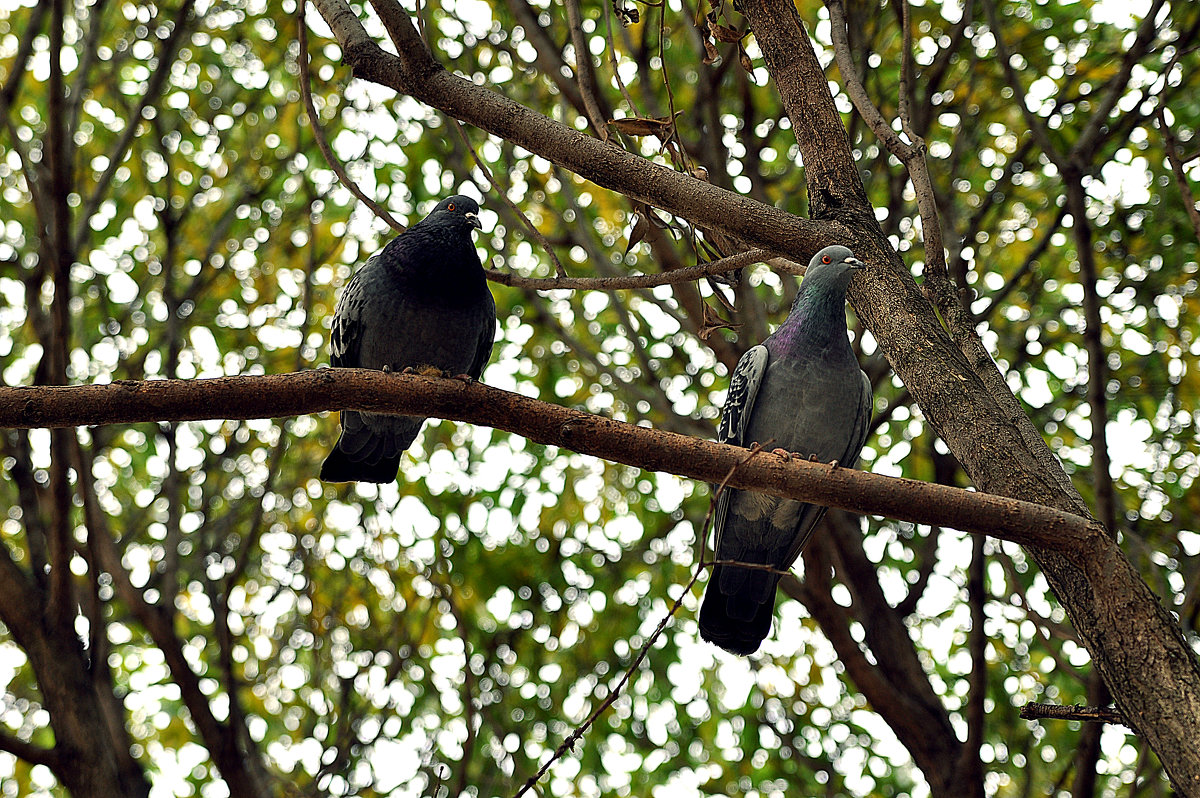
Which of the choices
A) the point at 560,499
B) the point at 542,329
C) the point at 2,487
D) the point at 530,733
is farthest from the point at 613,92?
the point at 2,487

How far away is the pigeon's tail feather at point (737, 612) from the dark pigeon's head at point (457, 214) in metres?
2.16

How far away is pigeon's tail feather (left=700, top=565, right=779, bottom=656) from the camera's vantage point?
469 cm

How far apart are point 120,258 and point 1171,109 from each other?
7.02m

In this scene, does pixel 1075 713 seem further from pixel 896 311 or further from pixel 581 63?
pixel 581 63

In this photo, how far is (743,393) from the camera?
4.57 m

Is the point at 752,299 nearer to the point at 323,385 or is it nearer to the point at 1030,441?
the point at 1030,441

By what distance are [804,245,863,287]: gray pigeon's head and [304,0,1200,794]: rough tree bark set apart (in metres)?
0.07

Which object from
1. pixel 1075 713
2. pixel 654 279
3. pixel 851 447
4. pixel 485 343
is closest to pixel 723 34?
pixel 654 279

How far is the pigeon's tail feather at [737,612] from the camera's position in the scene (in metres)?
4.69

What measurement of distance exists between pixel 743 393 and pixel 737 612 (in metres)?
1.09

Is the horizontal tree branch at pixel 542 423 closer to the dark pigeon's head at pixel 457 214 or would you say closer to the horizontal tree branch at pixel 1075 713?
the horizontal tree branch at pixel 1075 713

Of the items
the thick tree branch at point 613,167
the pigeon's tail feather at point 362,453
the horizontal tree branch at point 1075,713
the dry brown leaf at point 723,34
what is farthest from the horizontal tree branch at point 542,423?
the pigeon's tail feather at point 362,453

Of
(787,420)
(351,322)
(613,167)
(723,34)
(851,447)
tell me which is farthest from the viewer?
(351,322)

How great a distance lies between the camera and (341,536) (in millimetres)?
7320
